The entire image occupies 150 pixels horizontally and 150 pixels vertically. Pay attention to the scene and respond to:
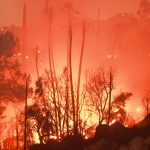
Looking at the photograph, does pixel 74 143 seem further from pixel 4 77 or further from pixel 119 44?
pixel 119 44

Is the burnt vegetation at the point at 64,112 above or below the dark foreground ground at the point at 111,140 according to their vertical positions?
above

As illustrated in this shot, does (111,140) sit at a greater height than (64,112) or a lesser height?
lesser

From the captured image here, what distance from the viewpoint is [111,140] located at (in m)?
24.5

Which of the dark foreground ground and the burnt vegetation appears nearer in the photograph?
the dark foreground ground

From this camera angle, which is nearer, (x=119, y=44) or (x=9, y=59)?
(x=9, y=59)

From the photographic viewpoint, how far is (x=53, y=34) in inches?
4481

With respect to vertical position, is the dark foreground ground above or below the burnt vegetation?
below

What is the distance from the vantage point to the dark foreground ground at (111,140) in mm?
22875

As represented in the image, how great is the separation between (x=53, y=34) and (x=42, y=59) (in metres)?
16.0

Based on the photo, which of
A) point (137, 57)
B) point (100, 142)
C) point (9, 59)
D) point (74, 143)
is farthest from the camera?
point (137, 57)

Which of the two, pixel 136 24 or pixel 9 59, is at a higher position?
pixel 136 24

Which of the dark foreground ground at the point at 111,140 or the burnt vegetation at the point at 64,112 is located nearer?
the dark foreground ground at the point at 111,140

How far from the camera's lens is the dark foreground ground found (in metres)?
22.9

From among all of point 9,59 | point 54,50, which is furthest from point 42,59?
point 9,59
